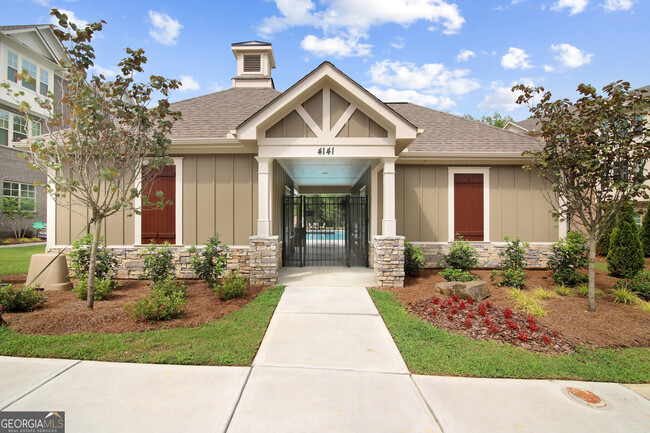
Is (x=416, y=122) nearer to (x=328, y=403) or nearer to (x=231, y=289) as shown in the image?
(x=231, y=289)

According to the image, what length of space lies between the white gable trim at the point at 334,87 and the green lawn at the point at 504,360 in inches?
166

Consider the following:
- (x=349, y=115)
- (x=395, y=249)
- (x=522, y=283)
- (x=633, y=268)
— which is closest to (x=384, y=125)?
(x=349, y=115)

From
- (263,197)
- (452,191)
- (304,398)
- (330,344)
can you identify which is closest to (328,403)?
(304,398)

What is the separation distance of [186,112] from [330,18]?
16.1 feet

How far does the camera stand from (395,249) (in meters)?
6.76

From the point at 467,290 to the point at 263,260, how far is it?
4192 millimetres

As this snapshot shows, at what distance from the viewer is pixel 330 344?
155 inches

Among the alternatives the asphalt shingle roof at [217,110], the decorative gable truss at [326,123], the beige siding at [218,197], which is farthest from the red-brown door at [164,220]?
the decorative gable truss at [326,123]

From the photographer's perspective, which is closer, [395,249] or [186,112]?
[395,249]

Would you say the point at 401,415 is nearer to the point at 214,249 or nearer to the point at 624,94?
the point at 214,249

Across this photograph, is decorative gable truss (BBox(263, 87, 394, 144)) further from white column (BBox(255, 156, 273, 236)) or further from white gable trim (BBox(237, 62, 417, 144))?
white column (BBox(255, 156, 273, 236))

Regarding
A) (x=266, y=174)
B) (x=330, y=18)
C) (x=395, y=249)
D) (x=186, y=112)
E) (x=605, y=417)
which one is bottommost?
(x=605, y=417)

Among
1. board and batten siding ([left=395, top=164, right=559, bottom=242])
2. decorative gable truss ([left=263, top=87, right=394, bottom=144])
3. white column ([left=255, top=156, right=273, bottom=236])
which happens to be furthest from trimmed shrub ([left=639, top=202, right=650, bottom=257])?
white column ([left=255, top=156, right=273, bottom=236])

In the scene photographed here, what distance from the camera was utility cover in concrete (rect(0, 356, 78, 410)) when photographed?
2.76 metres
